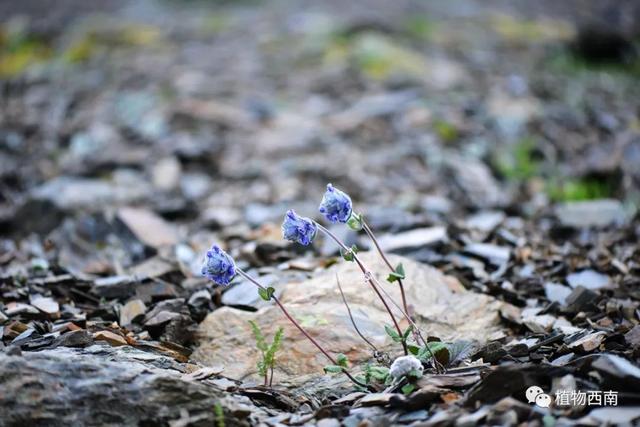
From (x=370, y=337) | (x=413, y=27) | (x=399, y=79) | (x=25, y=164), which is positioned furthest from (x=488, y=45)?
(x=370, y=337)

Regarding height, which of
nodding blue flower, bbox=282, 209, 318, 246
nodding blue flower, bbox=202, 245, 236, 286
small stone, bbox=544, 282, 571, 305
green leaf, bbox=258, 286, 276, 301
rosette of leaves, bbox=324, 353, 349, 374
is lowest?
small stone, bbox=544, 282, 571, 305

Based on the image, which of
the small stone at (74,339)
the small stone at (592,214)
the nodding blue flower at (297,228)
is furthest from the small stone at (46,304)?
the small stone at (592,214)

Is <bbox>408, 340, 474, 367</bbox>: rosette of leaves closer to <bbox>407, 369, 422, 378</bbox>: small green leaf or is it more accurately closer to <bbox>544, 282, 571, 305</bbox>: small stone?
<bbox>407, 369, 422, 378</bbox>: small green leaf

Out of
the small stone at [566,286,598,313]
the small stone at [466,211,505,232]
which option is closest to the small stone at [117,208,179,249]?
the small stone at [466,211,505,232]

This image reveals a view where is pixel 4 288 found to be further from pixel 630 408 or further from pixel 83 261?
pixel 630 408

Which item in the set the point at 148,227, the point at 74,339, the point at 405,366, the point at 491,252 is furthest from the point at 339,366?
the point at 148,227

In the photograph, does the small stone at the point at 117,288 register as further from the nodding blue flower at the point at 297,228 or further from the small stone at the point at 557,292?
the small stone at the point at 557,292
